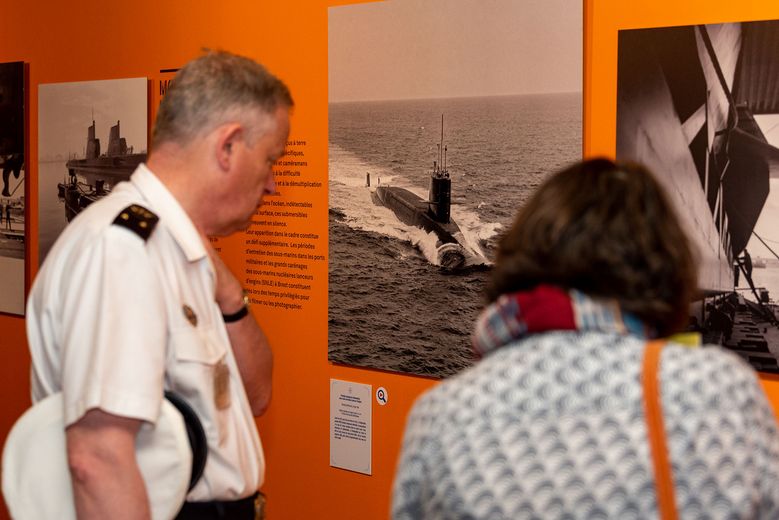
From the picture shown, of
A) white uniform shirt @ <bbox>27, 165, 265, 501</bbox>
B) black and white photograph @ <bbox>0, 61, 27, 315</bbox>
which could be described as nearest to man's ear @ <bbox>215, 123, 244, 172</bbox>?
white uniform shirt @ <bbox>27, 165, 265, 501</bbox>

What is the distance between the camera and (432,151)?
2.85 m

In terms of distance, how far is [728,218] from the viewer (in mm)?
2287

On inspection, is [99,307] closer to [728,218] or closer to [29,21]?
[728,218]

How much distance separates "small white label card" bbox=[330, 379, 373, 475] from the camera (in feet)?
10.1

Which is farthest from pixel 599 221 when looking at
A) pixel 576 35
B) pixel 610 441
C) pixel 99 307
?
pixel 576 35

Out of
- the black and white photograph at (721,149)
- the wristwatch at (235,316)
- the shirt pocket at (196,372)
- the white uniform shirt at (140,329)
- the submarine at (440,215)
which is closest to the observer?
the white uniform shirt at (140,329)

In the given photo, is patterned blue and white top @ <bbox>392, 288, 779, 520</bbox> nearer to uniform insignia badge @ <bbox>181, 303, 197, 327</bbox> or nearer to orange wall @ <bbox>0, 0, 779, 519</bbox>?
uniform insignia badge @ <bbox>181, 303, 197, 327</bbox>

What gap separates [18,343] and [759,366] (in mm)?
3294

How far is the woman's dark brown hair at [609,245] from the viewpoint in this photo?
1.15m

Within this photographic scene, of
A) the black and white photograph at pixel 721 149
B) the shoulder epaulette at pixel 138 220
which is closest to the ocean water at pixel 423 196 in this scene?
the black and white photograph at pixel 721 149

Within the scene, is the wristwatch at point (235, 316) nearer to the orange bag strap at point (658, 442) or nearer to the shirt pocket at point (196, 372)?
the shirt pocket at point (196, 372)

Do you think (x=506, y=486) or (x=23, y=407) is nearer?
(x=506, y=486)

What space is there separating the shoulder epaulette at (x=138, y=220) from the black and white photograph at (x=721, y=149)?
1.33m

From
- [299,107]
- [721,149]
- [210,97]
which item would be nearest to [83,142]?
[299,107]
